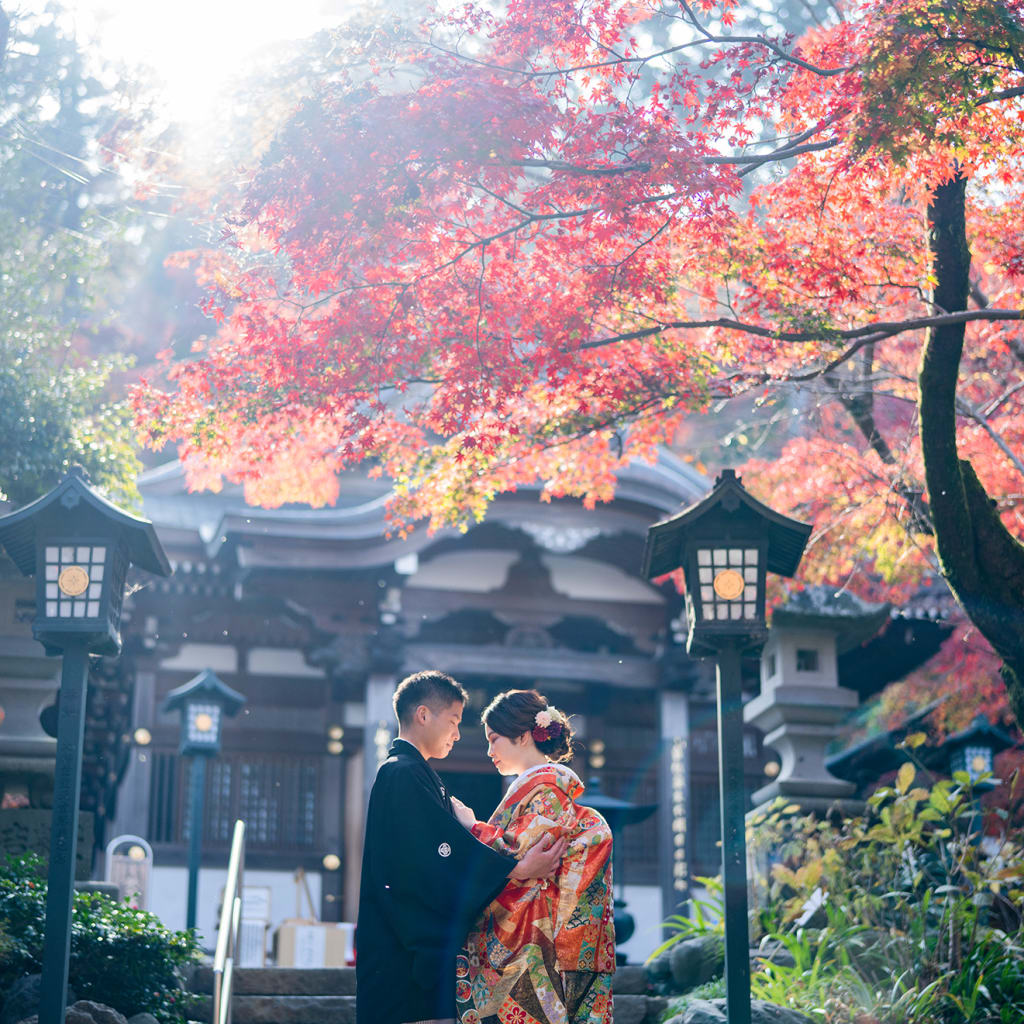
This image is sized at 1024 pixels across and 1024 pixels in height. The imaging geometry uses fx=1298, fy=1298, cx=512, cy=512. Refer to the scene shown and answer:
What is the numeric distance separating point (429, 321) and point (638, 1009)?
4415 mm

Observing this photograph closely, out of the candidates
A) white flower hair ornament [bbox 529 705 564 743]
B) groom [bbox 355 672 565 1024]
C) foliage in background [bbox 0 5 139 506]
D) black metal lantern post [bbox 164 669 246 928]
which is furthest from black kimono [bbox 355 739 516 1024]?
black metal lantern post [bbox 164 669 246 928]

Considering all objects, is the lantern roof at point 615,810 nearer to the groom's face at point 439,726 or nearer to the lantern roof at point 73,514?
the lantern roof at point 73,514

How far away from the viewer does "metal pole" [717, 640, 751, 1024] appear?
609cm

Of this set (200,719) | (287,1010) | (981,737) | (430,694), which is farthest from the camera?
(981,737)

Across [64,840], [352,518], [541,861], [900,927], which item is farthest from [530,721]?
[352,518]

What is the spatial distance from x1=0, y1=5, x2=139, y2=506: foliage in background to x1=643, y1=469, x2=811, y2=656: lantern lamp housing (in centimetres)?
498

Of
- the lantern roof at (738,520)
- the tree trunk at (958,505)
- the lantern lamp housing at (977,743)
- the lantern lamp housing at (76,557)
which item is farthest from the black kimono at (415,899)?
the lantern lamp housing at (977,743)

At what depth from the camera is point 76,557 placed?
6.85m

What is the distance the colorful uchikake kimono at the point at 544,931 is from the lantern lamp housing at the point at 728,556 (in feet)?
6.50

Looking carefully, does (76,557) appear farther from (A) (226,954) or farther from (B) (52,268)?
(B) (52,268)

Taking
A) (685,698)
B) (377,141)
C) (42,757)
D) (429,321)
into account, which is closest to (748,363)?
(429,321)

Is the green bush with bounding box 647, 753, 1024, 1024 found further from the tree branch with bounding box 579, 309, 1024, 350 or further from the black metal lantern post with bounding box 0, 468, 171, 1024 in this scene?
the black metal lantern post with bounding box 0, 468, 171, 1024

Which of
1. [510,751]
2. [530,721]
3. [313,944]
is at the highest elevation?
[530,721]

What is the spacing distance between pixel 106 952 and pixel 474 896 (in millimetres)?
3407
